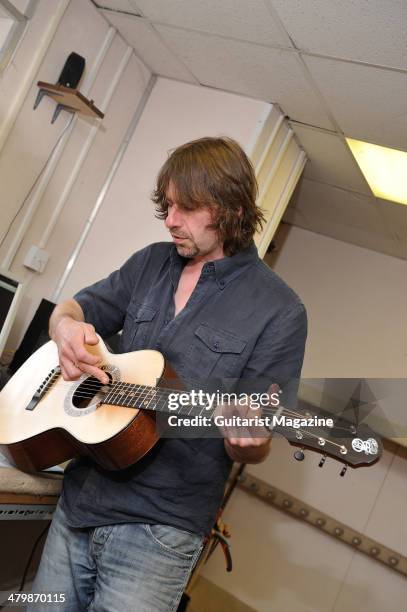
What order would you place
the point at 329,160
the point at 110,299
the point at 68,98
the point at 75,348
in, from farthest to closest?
the point at 329,160 → the point at 68,98 → the point at 110,299 → the point at 75,348

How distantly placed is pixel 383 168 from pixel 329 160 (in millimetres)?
330

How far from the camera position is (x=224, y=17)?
255 cm

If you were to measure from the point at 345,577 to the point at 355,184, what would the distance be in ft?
8.39

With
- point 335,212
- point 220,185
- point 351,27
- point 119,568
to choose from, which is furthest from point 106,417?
point 335,212

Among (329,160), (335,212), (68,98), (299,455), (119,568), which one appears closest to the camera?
(299,455)

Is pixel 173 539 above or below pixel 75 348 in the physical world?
below

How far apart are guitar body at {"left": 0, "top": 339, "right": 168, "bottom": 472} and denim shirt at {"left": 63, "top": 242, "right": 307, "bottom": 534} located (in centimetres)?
6

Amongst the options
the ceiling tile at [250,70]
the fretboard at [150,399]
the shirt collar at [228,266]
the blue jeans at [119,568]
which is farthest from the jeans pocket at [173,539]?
the ceiling tile at [250,70]

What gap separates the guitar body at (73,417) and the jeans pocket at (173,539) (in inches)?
6.3

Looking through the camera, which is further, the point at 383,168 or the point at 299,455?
the point at 383,168

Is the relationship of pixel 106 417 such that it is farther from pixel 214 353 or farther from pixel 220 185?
pixel 220 185

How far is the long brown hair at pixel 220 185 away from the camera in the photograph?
1623 mm

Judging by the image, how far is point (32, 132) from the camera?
2.85 m

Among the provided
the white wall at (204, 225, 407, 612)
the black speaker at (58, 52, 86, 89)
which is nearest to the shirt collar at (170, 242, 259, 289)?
the black speaker at (58, 52, 86, 89)
